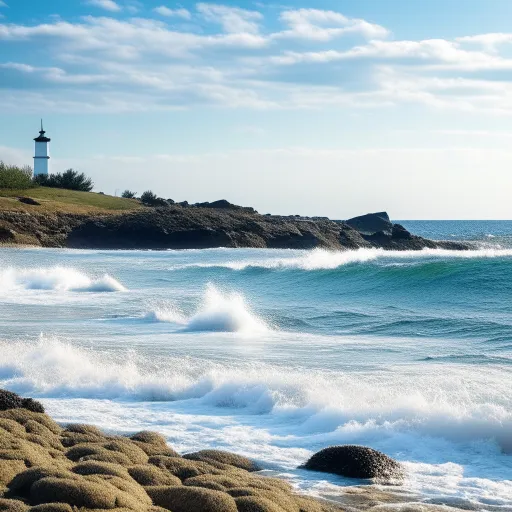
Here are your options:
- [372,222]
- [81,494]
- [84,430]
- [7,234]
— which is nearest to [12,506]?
[81,494]

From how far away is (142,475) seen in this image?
7.58m

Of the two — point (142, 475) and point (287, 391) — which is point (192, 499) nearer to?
point (142, 475)

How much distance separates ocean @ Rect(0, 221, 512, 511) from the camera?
9.91 meters

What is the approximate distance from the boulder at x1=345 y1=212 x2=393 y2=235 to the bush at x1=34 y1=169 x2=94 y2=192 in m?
29.7

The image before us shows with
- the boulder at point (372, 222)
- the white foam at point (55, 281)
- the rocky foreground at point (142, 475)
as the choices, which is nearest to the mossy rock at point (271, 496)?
the rocky foreground at point (142, 475)

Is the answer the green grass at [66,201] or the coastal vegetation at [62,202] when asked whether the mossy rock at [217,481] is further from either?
the green grass at [66,201]

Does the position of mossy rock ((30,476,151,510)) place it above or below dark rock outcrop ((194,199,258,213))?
below

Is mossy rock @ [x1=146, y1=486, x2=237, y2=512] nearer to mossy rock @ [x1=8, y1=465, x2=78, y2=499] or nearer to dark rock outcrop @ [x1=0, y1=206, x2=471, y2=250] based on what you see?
mossy rock @ [x1=8, y1=465, x2=78, y2=499]

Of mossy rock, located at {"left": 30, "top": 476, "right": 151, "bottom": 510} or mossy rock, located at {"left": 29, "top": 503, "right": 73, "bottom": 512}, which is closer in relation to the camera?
mossy rock, located at {"left": 29, "top": 503, "right": 73, "bottom": 512}

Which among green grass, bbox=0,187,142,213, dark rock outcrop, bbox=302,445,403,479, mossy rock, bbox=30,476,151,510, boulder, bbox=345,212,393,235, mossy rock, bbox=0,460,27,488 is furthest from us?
boulder, bbox=345,212,393,235

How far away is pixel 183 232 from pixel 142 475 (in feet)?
180

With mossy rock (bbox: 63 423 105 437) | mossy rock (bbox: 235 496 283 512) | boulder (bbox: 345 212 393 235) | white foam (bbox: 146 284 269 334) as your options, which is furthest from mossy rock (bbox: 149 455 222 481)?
boulder (bbox: 345 212 393 235)

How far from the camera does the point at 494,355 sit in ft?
53.4

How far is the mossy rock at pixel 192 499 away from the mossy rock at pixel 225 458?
1609 mm
